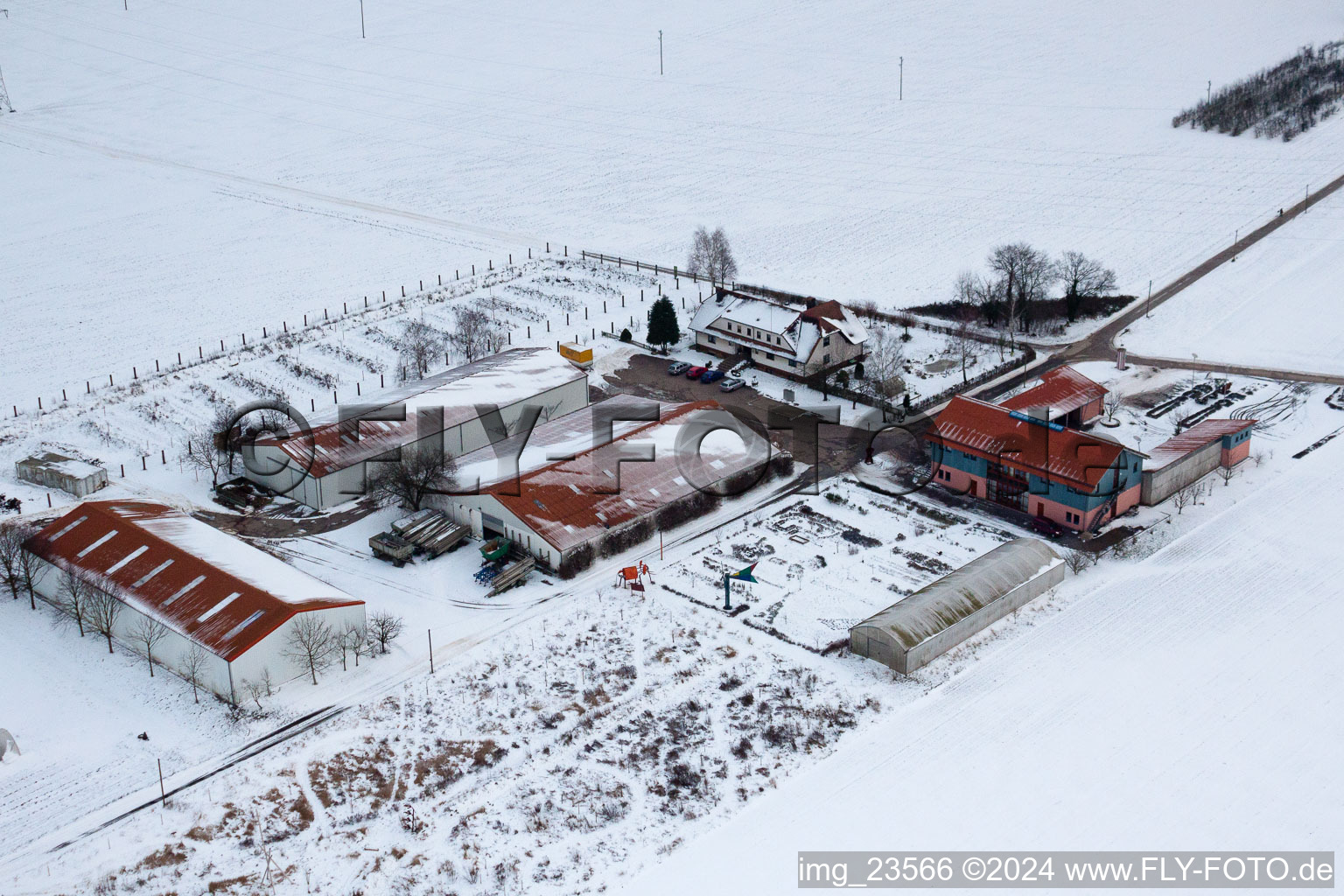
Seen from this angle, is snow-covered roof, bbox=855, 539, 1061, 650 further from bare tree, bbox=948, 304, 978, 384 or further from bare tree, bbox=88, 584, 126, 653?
bare tree, bbox=88, 584, 126, 653

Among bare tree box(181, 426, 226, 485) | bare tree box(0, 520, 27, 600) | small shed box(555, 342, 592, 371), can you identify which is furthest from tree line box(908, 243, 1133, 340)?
bare tree box(0, 520, 27, 600)

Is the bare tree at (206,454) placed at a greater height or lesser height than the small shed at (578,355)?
lesser

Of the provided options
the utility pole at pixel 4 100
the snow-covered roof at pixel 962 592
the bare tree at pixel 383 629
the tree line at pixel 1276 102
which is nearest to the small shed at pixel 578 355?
the bare tree at pixel 383 629

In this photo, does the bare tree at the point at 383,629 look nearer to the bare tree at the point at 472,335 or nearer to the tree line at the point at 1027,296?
the bare tree at the point at 472,335

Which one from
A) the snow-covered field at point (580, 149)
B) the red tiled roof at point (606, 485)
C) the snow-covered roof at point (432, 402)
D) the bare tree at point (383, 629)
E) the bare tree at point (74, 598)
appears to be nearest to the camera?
the bare tree at point (383, 629)

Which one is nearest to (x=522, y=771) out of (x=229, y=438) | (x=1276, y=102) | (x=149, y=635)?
(x=149, y=635)

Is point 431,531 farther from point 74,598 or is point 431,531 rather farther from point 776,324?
point 776,324

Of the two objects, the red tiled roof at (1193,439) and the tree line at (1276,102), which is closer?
the red tiled roof at (1193,439)
